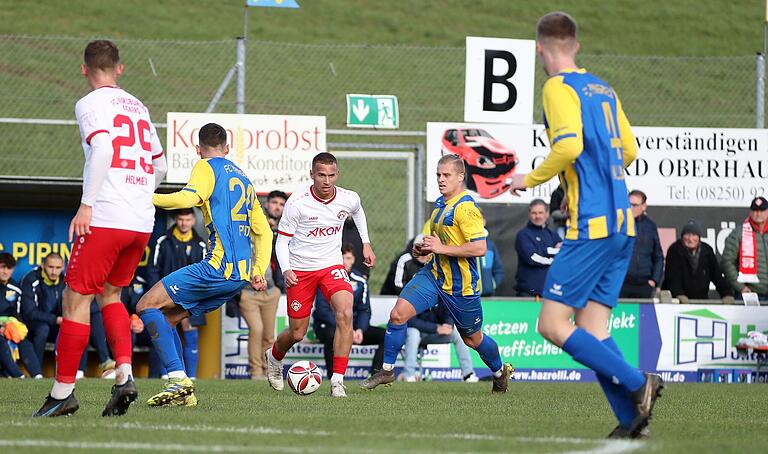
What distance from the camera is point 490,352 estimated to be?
38.4 ft

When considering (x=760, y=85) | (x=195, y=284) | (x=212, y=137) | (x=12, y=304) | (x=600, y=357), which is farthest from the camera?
(x=760, y=85)

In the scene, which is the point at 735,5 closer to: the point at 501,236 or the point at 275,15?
the point at 275,15

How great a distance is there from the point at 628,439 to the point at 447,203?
462 centimetres

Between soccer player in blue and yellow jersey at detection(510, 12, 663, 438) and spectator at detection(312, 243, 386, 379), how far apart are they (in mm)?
7920

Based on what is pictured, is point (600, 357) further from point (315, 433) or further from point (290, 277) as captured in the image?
point (290, 277)

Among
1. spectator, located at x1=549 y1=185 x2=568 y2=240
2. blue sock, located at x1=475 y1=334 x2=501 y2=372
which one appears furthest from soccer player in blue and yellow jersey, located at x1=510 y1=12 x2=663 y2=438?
spectator, located at x1=549 y1=185 x2=568 y2=240

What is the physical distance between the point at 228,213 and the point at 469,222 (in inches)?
89.3

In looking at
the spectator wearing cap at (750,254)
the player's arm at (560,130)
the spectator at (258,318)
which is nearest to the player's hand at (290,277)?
the spectator at (258,318)

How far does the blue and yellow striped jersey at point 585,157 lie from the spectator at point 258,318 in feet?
27.7

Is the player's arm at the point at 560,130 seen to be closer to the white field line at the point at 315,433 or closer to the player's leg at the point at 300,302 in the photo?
the white field line at the point at 315,433

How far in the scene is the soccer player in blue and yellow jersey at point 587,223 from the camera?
6.94m

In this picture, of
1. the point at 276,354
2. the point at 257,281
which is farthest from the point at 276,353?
the point at 257,281

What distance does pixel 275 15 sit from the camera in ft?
140

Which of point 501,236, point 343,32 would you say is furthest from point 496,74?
point 343,32
